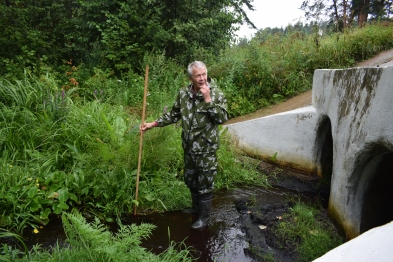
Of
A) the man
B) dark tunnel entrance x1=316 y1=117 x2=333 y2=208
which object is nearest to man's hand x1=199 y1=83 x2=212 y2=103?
the man

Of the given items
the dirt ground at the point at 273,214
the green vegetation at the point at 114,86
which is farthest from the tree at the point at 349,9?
the dirt ground at the point at 273,214

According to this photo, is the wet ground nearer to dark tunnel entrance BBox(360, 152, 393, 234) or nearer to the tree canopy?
dark tunnel entrance BBox(360, 152, 393, 234)

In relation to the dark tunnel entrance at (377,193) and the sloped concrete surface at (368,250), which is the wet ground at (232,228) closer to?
the dark tunnel entrance at (377,193)

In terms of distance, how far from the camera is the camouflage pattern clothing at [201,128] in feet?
10.7

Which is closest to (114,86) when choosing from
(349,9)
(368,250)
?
(368,250)

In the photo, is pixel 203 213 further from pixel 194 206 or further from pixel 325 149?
pixel 325 149

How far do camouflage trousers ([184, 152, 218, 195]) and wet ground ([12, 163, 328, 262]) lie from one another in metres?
0.57

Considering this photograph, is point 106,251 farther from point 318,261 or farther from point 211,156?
point 211,156

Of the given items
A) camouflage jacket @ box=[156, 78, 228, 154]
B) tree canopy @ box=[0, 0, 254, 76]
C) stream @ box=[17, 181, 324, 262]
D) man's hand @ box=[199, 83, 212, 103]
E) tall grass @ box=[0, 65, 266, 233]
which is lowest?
stream @ box=[17, 181, 324, 262]

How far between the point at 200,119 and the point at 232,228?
5.17ft

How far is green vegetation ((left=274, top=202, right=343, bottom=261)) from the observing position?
131 inches

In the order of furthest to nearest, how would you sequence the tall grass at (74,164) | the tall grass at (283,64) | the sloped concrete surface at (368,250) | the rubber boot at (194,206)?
the tall grass at (283,64) < the rubber boot at (194,206) < the tall grass at (74,164) < the sloped concrete surface at (368,250)

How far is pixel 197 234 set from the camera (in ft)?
12.1

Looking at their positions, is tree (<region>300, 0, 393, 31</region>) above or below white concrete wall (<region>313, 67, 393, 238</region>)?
above
